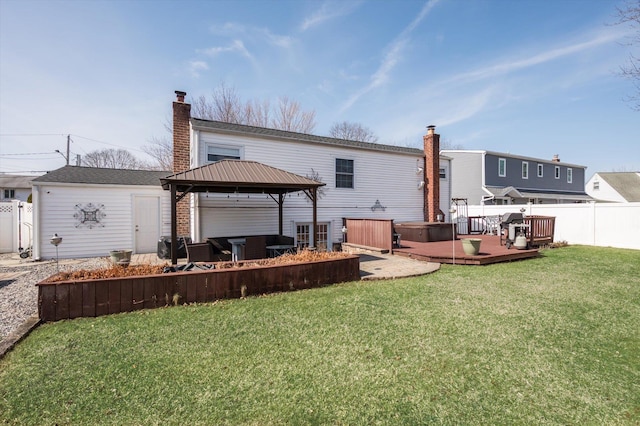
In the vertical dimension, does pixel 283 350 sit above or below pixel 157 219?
below

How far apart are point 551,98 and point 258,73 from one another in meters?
14.8

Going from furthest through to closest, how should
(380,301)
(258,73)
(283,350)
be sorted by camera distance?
1. (258,73)
2. (380,301)
3. (283,350)

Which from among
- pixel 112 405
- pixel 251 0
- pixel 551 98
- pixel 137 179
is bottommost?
pixel 112 405

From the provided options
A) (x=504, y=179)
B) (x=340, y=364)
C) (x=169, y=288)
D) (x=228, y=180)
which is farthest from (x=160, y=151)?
(x=504, y=179)

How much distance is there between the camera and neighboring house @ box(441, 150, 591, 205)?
21688 mm

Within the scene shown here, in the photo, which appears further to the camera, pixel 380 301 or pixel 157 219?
pixel 157 219

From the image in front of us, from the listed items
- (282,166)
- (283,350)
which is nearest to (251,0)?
(282,166)

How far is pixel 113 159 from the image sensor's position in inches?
1430

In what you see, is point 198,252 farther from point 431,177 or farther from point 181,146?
point 431,177

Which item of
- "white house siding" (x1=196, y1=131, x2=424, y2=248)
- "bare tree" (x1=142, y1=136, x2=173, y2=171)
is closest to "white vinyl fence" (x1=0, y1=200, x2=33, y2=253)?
"white house siding" (x1=196, y1=131, x2=424, y2=248)

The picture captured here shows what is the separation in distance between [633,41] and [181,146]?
1430cm

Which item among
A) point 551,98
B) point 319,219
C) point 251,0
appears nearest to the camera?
point 251,0

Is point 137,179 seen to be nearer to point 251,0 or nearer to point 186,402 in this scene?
point 251,0

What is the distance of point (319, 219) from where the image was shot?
11711 millimetres
